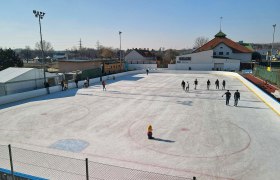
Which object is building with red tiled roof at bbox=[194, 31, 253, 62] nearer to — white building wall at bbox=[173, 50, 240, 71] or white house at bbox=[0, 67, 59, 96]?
white building wall at bbox=[173, 50, 240, 71]

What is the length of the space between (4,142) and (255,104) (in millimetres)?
18610

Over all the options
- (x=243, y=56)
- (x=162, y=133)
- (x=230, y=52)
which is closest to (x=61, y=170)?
(x=162, y=133)

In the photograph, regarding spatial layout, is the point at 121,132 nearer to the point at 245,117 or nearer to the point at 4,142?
the point at 4,142

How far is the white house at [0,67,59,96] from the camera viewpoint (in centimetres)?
2336

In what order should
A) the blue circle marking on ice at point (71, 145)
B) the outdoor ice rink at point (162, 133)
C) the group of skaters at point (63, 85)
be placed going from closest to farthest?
the outdoor ice rink at point (162, 133)
the blue circle marking on ice at point (71, 145)
the group of skaters at point (63, 85)

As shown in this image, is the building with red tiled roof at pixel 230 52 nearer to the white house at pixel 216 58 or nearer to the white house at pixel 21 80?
the white house at pixel 216 58

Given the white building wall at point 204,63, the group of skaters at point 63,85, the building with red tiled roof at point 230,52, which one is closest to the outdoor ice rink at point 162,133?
the group of skaters at point 63,85

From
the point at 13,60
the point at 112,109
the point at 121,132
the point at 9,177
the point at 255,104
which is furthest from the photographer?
the point at 13,60

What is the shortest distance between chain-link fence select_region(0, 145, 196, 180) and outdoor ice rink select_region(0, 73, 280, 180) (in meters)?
0.66

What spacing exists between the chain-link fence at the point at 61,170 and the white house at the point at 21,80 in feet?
50.3

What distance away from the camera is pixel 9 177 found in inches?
303

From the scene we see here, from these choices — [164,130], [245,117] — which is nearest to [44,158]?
[164,130]

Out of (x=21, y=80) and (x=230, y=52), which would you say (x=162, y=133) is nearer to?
(x=21, y=80)

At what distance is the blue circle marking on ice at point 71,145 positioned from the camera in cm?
1116
